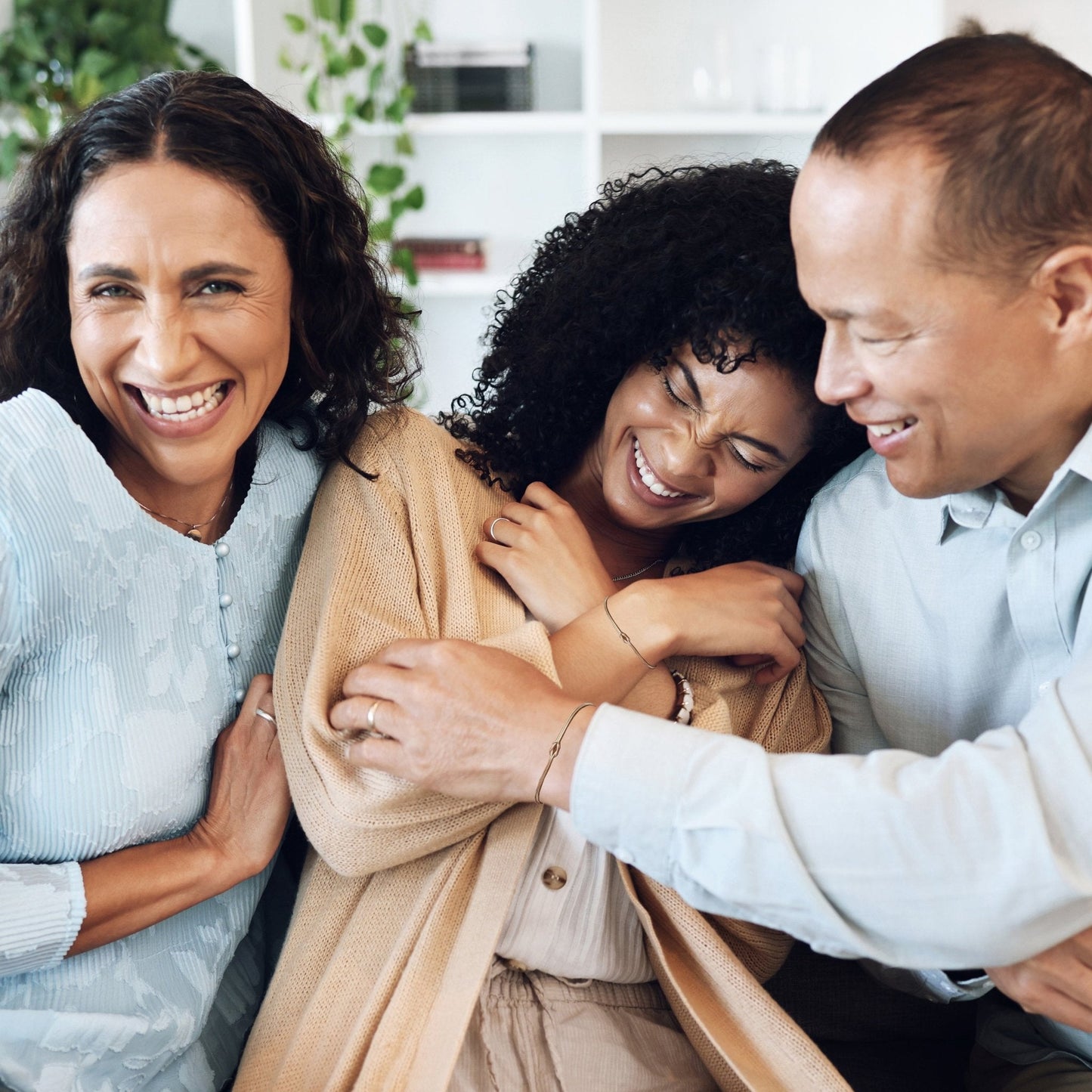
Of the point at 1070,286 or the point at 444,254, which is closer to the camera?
the point at 1070,286

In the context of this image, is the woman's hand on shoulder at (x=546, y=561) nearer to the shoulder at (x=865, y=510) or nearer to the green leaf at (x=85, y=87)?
the shoulder at (x=865, y=510)

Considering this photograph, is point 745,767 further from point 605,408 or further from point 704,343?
point 605,408

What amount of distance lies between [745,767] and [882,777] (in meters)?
0.12

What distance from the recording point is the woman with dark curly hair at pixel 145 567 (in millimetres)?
1120

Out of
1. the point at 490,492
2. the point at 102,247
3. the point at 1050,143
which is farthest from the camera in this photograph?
the point at 490,492

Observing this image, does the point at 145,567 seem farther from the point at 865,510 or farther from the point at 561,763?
the point at 865,510

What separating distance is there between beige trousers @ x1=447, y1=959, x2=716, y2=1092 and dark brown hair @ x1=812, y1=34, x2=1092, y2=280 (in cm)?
84

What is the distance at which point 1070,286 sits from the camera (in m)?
1.06

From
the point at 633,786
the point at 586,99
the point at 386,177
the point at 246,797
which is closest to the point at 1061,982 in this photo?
the point at 633,786

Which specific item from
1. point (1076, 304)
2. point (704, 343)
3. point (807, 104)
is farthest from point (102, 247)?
point (807, 104)

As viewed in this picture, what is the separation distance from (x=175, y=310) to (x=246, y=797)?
0.50 meters

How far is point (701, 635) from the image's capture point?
52.3 inches

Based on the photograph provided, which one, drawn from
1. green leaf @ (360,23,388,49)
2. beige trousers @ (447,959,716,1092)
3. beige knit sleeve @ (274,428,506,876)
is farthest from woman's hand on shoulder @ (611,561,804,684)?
green leaf @ (360,23,388,49)

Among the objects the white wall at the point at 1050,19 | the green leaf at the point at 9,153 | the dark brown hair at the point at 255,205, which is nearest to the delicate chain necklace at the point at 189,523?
the dark brown hair at the point at 255,205
